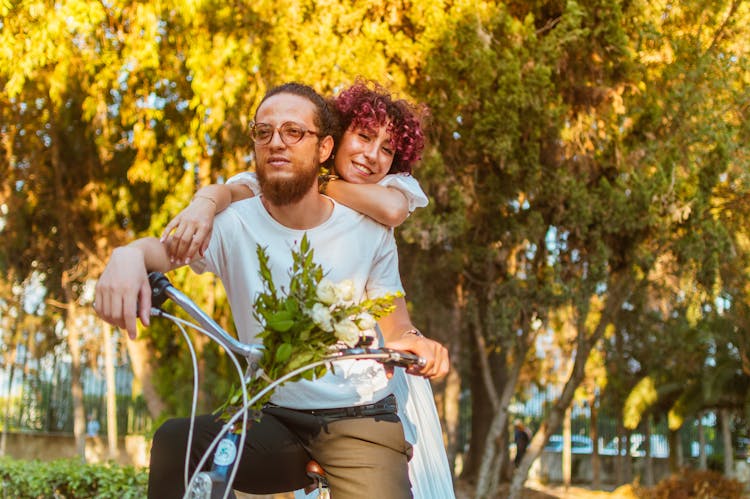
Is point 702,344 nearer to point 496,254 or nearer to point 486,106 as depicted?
point 496,254

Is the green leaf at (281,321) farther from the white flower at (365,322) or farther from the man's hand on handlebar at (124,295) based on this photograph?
the man's hand on handlebar at (124,295)

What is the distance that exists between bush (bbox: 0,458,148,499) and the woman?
5184 millimetres

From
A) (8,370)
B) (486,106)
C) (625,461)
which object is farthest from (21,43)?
(625,461)

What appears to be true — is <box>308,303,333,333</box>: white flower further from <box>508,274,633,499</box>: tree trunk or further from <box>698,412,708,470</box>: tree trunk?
<box>698,412,708,470</box>: tree trunk

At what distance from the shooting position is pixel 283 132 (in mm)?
2625

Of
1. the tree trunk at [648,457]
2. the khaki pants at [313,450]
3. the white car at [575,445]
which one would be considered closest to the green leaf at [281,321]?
the khaki pants at [313,450]

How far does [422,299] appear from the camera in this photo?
39.9 ft

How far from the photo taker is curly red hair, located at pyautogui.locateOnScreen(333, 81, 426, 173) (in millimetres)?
3676

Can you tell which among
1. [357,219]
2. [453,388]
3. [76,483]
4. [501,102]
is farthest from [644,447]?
[357,219]

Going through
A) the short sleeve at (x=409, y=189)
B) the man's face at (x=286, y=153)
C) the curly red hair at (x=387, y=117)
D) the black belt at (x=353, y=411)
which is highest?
the curly red hair at (x=387, y=117)

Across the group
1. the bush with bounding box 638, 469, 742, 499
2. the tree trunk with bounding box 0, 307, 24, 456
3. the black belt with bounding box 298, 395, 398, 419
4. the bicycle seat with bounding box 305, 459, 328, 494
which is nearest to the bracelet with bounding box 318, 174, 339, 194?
the black belt with bounding box 298, 395, 398, 419

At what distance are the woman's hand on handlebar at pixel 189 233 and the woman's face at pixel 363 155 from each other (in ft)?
3.50

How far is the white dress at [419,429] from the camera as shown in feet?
11.2

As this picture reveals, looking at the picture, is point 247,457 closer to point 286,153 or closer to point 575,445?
point 286,153
